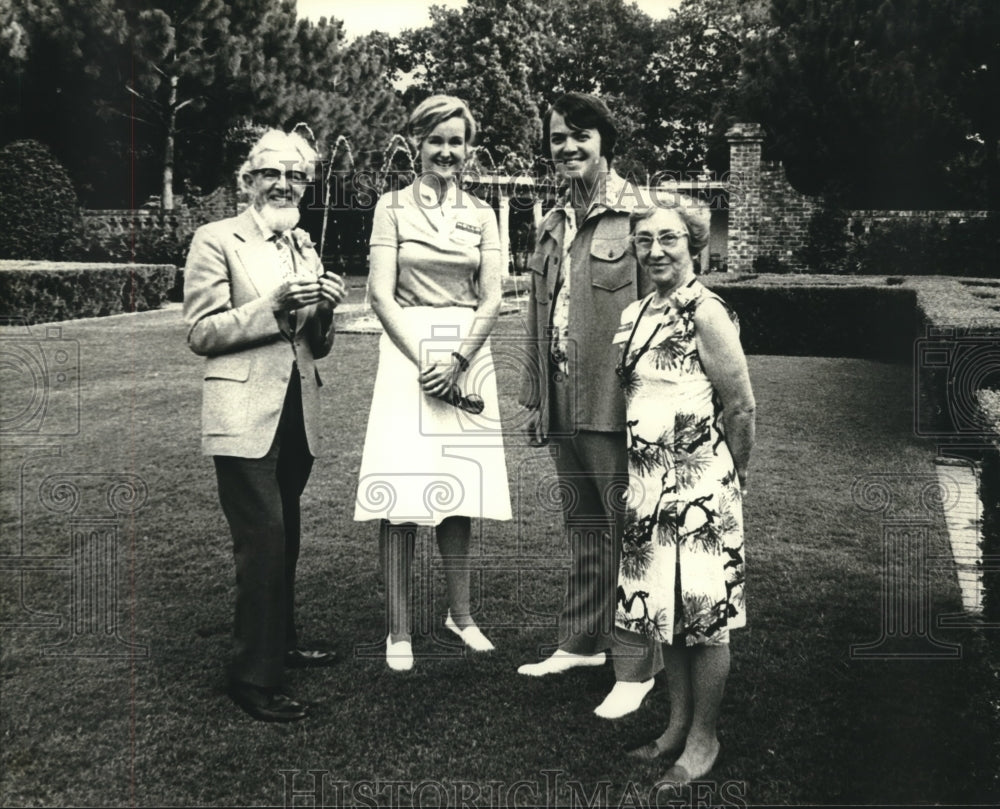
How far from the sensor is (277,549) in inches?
129

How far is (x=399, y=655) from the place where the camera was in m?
3.71

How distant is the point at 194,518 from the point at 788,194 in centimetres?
1649

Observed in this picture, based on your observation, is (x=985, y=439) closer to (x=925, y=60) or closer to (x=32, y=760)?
(x=32, y=760)

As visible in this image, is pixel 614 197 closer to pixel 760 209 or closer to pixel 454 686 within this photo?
pixel 454 686

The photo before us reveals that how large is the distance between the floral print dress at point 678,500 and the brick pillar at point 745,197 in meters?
17.4

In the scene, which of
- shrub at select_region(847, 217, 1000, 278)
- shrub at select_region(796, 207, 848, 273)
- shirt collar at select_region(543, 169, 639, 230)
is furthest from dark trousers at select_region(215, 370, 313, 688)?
shrub at select_region(796, 207, 848, 273)

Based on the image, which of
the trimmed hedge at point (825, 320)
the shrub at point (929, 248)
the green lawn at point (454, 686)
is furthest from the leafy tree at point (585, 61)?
the green lawn at point (454, 686)

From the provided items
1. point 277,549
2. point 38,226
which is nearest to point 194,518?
point 277,549

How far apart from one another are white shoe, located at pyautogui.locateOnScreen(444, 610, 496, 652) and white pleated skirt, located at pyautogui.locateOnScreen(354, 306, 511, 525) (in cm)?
53

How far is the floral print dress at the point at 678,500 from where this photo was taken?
9.13 feet

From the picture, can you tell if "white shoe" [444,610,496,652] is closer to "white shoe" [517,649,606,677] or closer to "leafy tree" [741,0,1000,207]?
"white shoe" [517,649,606,677]


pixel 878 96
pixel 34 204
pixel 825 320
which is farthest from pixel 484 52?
pixel 825 320

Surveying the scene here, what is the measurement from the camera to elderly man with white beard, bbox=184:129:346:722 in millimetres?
3188

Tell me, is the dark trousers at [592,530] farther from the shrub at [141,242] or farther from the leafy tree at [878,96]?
the shrub at [141,242]
